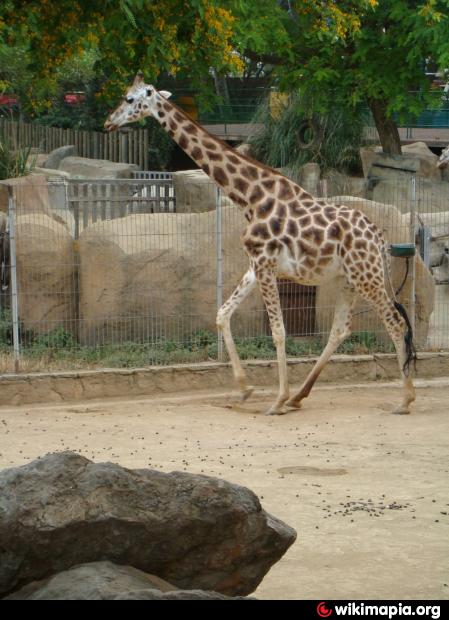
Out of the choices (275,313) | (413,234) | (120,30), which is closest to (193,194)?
(413,234)

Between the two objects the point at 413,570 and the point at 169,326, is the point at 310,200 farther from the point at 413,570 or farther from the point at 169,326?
the point at 413,570

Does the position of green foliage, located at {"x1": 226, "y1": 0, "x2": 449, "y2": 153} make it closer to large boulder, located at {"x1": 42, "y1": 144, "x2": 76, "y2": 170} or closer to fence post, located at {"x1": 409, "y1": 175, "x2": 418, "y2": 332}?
large boulder, located at {"x1": 42, "y1": 144, "x2": 76, "y2": 170}

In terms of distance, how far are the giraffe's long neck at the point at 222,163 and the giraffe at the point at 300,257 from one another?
0.01 meters

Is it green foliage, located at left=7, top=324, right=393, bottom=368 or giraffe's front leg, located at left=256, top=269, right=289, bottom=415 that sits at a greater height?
giraffe's front leg, located at left=256, top=269, right=289, bottom=415

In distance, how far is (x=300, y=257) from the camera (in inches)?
458

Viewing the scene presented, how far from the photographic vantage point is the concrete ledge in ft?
39.0

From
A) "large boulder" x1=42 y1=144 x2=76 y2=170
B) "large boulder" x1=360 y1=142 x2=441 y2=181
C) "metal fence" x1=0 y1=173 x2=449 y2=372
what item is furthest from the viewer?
"large boulder" x1=42 y1=144 x2=76 y2=170

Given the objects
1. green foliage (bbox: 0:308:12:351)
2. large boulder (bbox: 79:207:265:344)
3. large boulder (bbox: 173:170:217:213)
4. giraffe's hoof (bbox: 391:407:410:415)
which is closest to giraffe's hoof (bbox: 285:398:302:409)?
giraffe's hoof (bbox: 391:407:410:415)

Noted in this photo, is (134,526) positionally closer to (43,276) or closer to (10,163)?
(43,276)

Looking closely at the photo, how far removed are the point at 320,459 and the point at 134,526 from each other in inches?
182

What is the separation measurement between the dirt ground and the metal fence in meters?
0.80

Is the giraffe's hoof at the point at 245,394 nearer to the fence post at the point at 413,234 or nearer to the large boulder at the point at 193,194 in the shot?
the fence post at the point at 413,234

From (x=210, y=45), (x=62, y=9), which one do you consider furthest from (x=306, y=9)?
(x=62, y=9)

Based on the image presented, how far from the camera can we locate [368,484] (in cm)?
819
